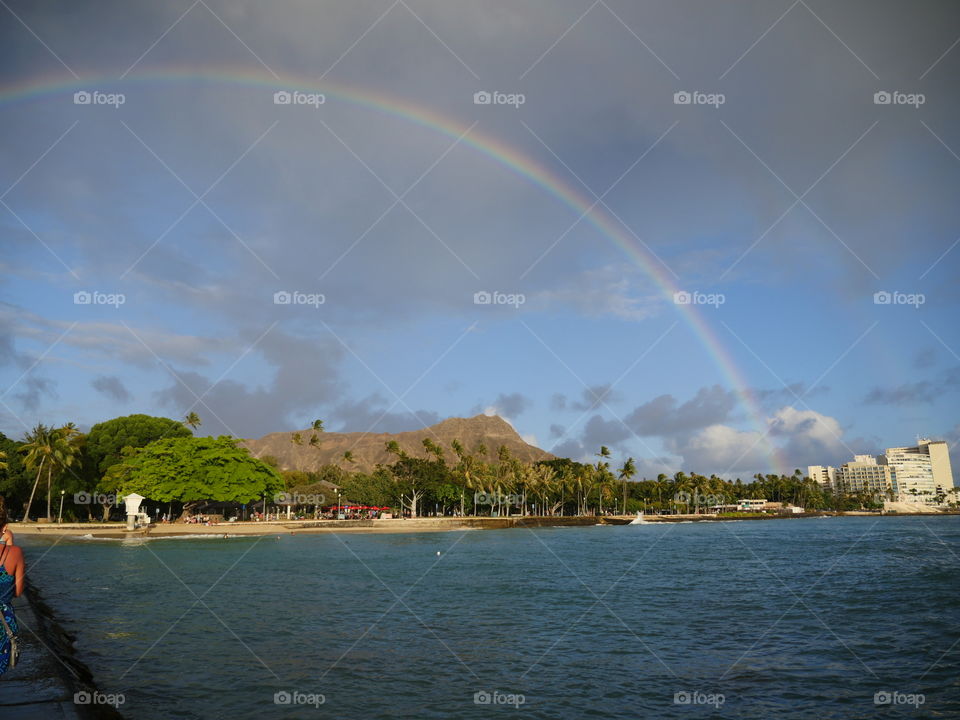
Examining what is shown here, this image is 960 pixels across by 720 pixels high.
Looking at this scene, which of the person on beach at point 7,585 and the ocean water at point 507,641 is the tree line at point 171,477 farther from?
the person on beach at point 7,585

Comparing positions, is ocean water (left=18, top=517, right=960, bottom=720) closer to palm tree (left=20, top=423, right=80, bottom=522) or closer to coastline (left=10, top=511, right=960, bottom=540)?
coastline (left=10, top=511, right=960, bottom=540)

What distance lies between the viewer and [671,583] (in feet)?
115

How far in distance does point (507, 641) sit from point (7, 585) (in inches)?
579

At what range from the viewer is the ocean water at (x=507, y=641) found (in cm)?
1297

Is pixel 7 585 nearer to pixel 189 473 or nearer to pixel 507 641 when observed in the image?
pixel 507 641

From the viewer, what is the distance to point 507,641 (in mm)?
19047

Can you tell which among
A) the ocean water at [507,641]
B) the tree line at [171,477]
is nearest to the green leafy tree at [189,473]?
the tree line at [171,477]

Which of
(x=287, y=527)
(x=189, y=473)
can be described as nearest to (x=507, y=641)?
(x=287, y=527)

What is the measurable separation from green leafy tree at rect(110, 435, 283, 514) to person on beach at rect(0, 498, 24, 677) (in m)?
81.1

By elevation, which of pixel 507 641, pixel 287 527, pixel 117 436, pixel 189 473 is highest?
pixel 117 436

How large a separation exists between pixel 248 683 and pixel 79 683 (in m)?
3.23

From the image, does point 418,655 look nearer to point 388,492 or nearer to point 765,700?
point 765,700

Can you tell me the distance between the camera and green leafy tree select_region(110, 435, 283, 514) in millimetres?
80438

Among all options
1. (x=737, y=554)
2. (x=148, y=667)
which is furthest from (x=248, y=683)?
(x=737, y=554)
